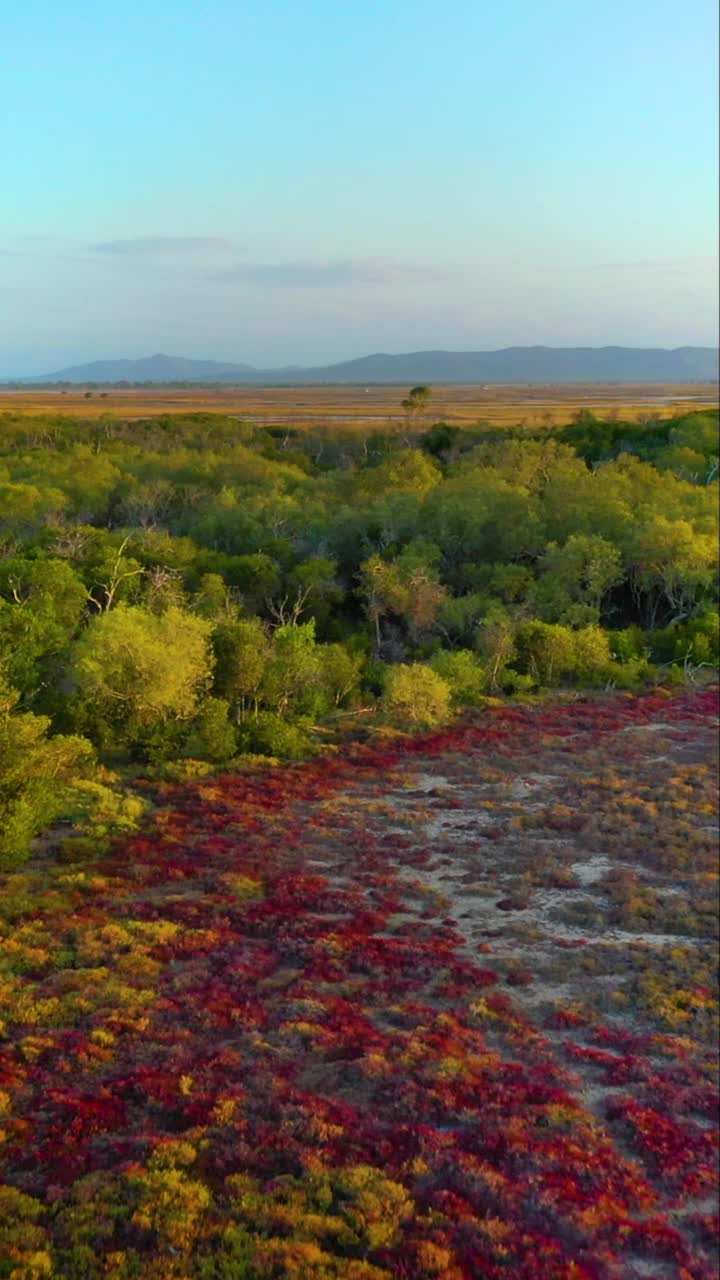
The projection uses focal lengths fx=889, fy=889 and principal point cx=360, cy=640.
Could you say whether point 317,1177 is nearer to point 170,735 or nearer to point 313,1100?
point 313,1100

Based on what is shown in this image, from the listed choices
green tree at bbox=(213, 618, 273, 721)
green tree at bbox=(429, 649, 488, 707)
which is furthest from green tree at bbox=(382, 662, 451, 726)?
green tree at bbox=(213, 618, 273, 721)

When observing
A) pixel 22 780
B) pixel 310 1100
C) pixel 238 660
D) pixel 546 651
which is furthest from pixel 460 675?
pixel 310 1100

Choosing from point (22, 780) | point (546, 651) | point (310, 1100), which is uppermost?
point (22, 780)

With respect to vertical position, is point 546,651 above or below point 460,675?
above

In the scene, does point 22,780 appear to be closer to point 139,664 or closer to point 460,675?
point 139,664

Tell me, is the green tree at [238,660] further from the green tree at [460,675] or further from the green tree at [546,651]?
the green tree at [546,651]

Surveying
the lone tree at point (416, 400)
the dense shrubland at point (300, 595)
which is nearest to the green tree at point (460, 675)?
the dense shrubland at point (300, 595)

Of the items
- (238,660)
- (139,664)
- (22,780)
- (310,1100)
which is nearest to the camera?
(310,1100)

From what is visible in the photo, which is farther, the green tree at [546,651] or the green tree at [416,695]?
the green tree at [546,651]

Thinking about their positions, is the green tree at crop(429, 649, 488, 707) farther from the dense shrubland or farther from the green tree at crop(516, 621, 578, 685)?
the green tree at crop(516, 621, 578, 685)
